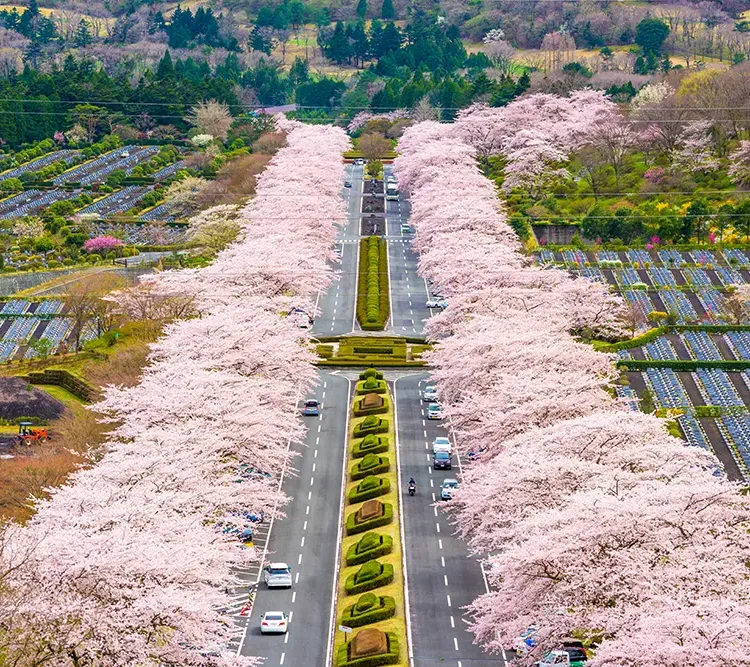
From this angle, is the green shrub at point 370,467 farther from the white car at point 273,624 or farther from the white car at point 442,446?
the white car at point 273,624

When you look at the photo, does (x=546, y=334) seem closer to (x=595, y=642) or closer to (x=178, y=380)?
(x=178, y=380)

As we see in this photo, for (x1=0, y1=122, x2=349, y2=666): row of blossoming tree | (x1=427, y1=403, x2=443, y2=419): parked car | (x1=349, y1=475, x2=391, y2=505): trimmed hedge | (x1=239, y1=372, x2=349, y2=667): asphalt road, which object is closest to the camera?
(x1=0, y1=122, x2=349, y2=666): row of blossoming tree

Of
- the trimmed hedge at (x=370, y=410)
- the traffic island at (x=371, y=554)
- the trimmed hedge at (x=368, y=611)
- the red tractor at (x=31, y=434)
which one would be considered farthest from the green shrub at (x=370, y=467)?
the red tractor at (x=31, y=434)

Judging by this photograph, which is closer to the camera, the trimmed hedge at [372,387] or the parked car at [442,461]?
the parked car at [442,461]

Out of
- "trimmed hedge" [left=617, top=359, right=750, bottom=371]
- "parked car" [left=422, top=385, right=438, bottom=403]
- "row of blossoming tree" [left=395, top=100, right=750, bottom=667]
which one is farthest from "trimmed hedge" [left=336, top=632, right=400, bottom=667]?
"trimmed hedge" [left=617, top=359, right=750, bottom=371]

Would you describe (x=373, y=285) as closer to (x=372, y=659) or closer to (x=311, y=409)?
(x=311, y=409)

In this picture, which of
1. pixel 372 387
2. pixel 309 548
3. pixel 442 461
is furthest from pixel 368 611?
pixel 372 387

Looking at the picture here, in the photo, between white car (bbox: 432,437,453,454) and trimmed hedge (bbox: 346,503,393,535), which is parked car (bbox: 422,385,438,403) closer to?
white car (bbox: 432,437,453,454)

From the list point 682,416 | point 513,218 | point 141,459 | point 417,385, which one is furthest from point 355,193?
point 141,459
